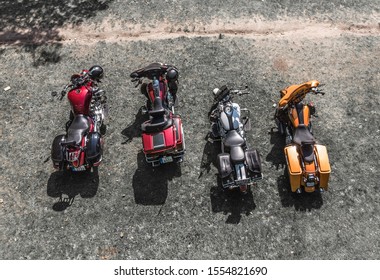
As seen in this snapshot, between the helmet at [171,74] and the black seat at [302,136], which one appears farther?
the helmet at [171,74]

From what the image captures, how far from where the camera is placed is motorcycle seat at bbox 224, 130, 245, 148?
9.06 m

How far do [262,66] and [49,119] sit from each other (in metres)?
7.62

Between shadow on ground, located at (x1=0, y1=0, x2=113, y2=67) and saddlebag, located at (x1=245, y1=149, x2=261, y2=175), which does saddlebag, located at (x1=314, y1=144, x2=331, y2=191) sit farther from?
shadow on ground, located at (x1=0, y1=0, x2=113, y2=67)

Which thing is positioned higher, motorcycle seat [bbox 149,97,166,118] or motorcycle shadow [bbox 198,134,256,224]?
motorcycle seat [bbox 149,97,166,118]

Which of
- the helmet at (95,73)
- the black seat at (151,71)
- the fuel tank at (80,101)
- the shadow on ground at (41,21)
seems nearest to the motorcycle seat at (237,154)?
the black seat at (151,71)

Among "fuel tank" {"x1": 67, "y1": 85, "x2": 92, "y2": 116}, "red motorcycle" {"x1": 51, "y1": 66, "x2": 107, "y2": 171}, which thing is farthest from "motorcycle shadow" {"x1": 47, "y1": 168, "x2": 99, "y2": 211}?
"fuel tank" {"x1": 67, "y1": 85, "x2": 92, "y2": 116}

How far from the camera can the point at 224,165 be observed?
8.74 meters

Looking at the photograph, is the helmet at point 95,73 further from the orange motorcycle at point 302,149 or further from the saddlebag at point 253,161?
the orange motorcycle at point 302,149

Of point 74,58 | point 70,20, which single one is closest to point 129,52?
point 74,58

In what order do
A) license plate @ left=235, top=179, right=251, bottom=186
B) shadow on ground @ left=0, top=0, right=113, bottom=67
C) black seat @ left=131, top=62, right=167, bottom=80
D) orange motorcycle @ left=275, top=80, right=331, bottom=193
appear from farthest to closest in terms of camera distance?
shadow on ground @ left=0, top=0, right=113, bottom=67, black seat @ left=131, top=62, right=167, bottom=80, orange motorcycle @ left=275, top=80, right=331, bottom=193, license plate @ left=235, top=179, right=251, bottom=186

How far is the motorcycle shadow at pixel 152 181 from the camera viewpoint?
9.28 meters

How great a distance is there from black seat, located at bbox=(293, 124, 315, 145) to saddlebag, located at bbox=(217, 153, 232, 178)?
1.99 meters

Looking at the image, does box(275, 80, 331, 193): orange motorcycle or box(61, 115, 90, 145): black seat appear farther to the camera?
box(61, 115, 90, 145): black seat

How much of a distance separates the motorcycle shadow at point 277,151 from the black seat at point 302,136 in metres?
0.87
